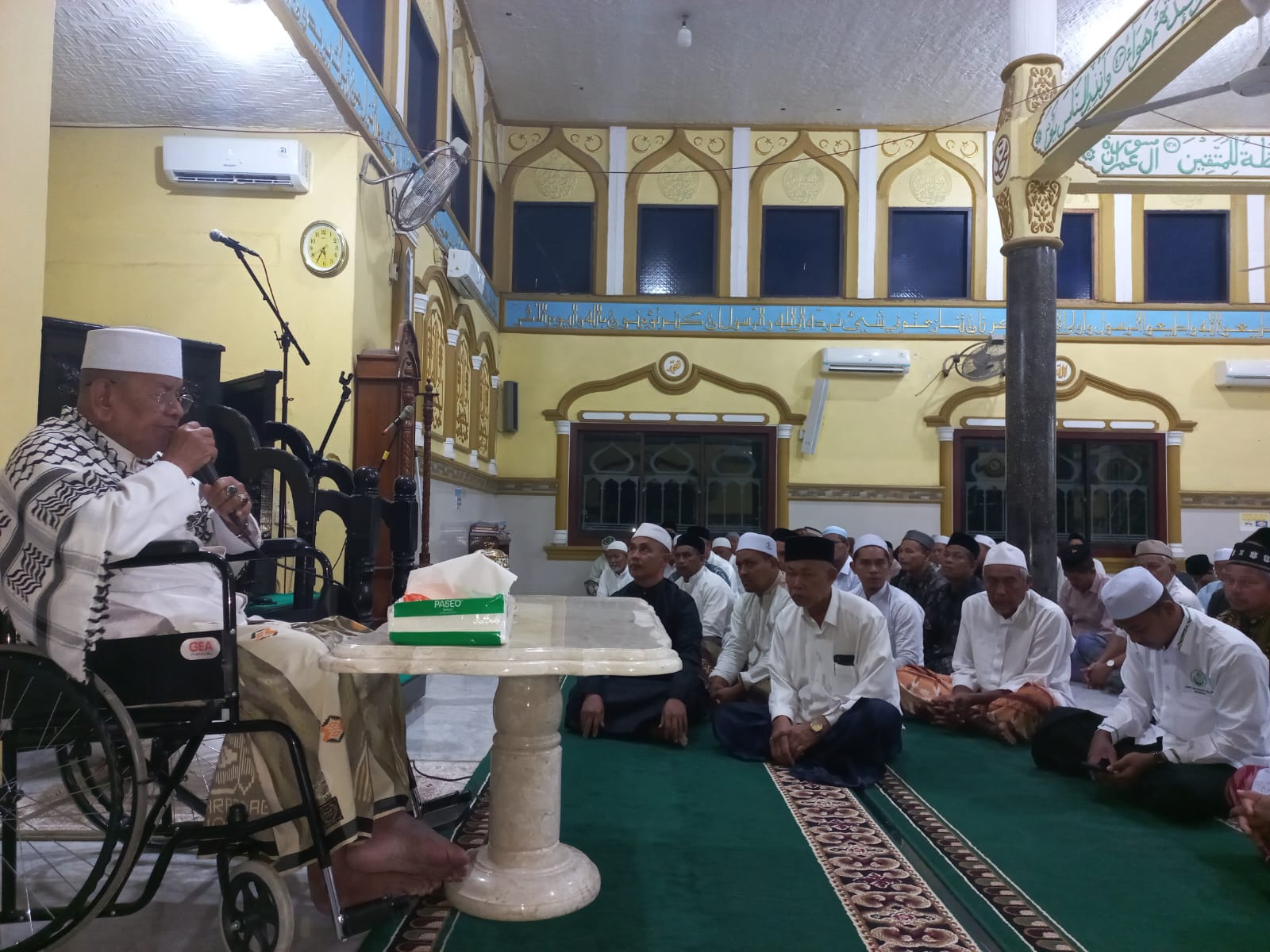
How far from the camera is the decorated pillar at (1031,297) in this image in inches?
218

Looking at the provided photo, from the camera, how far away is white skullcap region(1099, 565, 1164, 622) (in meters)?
2.68

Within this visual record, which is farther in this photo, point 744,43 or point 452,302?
point 744,43

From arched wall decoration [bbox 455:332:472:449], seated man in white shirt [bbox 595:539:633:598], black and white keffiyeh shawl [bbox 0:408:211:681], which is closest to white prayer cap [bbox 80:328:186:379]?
black and white keffiyeh shawl [bbox 0:408:211:681]

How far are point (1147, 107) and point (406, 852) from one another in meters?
4.47

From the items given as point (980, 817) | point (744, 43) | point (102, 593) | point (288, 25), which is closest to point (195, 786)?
point (102, 593)

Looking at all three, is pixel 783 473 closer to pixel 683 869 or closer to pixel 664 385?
pixel 664 385

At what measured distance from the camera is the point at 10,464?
1.71m

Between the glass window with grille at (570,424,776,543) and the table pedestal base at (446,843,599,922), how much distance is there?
22.7ft

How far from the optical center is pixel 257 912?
1.66 m

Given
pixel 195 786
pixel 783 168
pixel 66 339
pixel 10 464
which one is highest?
pixel 783 168

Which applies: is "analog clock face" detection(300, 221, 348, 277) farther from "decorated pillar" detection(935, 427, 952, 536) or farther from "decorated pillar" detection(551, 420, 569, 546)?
"decorated pillar" detection(935, 427, 952, 536)

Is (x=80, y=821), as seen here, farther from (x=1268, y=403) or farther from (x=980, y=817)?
(x=1268, y=403)

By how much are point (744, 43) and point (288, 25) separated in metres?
5.24

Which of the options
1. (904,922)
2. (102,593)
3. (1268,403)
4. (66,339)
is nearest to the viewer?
(102,593)
